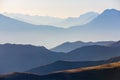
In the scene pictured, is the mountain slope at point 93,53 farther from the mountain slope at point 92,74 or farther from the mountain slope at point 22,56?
the mountain slope at point 92,74

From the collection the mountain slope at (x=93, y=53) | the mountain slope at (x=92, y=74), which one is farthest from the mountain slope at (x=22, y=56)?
the mountain slope at (x=92, y=74)

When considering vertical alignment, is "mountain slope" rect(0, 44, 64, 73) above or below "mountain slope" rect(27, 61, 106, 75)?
above

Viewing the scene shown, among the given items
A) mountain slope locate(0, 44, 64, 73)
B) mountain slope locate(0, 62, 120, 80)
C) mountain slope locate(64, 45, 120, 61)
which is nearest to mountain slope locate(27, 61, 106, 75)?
mountain slope locate(64, 45, 120, 61)

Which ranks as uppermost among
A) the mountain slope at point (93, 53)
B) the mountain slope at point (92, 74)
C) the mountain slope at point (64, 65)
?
the mountain slope at point (93, 53)

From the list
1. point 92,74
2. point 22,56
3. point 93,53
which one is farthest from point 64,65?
point 22,56

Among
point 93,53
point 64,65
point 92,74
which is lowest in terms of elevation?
point 92,74

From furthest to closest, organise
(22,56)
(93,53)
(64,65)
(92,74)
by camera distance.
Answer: (22,56), (93,53), (64,65), (92,74)

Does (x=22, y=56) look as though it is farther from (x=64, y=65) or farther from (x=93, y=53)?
(x=64, y=65)

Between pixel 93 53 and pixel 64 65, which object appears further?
pixel 93 53

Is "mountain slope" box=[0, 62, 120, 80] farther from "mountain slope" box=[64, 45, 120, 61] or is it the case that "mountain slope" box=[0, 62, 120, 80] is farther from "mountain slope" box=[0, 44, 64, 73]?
"mountain slope" box=[0, 44, 64, 73]
